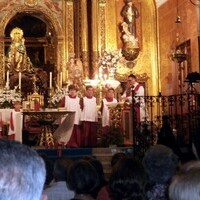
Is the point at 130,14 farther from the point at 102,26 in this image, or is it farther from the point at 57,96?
the point at 57,96

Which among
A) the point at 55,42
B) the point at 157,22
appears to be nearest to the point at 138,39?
the point at 157,22

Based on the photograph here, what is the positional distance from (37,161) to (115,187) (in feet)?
5.87

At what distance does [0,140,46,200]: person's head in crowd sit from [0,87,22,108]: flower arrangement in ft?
53.2

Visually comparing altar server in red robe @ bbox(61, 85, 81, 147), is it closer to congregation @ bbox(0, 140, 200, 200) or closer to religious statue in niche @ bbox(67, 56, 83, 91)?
religious statue in niche @ bbox(67, 56, 83, 91)

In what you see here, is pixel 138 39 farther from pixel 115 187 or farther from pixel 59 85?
pixel 115 187

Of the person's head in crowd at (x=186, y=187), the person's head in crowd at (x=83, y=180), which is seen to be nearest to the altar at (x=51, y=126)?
the person's head in crowd at (x=83, y=180)

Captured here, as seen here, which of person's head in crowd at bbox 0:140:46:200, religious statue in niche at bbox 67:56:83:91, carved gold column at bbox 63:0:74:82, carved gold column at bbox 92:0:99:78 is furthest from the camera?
carved gold column at bbox 63:0:74:82

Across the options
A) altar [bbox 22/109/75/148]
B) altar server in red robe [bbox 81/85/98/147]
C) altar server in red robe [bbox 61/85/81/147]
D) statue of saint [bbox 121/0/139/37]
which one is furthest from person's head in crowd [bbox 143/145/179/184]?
statue of saint [bbox 121/0/139/37]

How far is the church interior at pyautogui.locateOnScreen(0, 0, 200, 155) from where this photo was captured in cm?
1980

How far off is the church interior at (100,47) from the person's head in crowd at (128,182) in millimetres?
15706

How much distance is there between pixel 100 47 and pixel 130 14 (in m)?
1.85

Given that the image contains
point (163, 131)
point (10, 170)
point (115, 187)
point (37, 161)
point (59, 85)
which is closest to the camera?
point (10, 170)

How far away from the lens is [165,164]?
405 centimetres

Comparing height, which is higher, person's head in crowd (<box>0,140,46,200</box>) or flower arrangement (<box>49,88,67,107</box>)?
flower arrangement (<box>49,88,67,107</box>)
